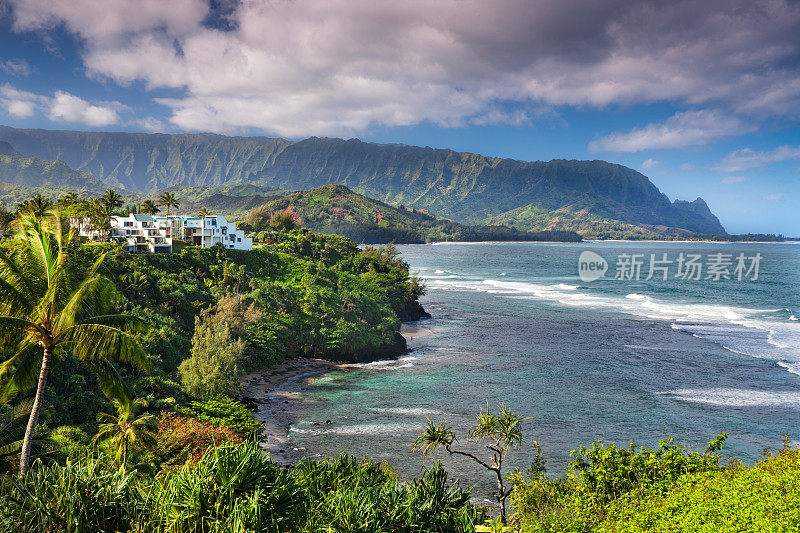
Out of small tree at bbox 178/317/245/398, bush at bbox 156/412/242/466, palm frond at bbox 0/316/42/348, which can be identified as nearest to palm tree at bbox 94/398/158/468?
bush at bbox 156/412/242/466

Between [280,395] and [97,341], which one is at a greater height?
[97,341]

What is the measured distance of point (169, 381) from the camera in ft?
124

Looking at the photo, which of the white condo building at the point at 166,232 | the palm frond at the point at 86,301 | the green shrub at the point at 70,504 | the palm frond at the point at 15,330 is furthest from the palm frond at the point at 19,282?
the white condo building at the point at 166,232

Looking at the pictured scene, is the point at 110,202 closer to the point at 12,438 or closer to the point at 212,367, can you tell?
the point at 212,367

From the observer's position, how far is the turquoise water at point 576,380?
3859 cm

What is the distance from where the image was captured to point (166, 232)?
250 ft

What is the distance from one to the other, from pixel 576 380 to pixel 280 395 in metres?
31.0

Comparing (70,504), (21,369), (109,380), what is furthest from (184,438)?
(70,504)

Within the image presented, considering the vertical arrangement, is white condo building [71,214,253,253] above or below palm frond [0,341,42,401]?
above

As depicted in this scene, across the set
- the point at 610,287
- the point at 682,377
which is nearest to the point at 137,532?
the point at 682,377

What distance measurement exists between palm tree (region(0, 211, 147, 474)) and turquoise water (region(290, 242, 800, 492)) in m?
19.6

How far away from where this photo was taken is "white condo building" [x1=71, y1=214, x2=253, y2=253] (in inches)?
2712

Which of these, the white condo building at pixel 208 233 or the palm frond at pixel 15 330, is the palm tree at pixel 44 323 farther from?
the white condo building at pixel 208 233

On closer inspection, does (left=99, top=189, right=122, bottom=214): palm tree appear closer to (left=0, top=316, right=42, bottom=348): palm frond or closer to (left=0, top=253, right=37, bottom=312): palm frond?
(left=0, top=253, right=37, bottom=312): palm frond
